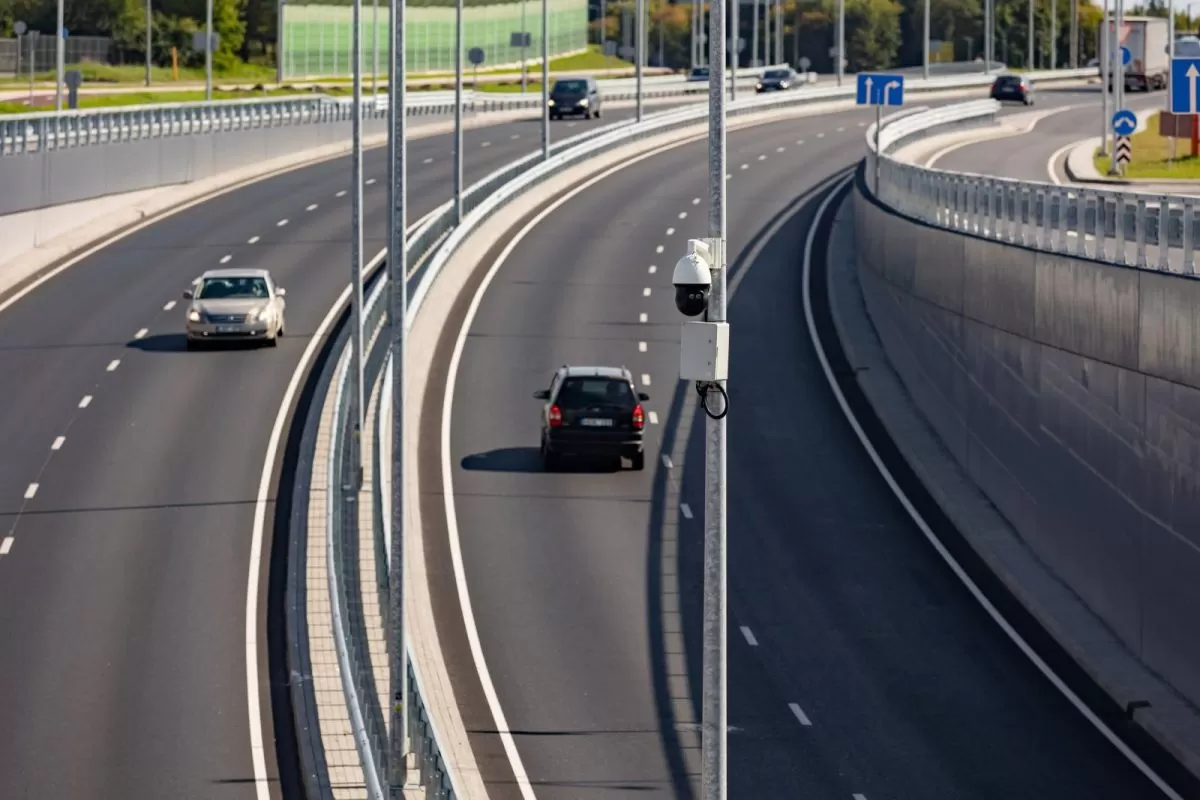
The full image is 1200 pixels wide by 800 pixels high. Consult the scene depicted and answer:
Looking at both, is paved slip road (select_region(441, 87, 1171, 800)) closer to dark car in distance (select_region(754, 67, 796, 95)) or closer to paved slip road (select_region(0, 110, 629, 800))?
paved slip road (select_region(0, 110, 629, 800))

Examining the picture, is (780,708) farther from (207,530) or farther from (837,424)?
(837,424)

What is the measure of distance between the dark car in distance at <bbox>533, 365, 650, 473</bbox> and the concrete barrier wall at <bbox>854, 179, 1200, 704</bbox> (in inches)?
224

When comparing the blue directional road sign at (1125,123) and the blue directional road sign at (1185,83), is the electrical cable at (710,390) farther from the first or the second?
the blue directional road sign at (1125,123)

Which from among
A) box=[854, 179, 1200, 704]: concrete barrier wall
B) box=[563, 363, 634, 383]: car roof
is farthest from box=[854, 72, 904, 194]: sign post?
box=[563, 363, 634, 383]: car roof

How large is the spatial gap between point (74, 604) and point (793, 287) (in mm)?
28028

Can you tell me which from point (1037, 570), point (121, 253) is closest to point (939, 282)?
point (1037, 570)

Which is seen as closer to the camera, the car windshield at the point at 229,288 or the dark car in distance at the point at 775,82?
the car windshield at the point at 229,288

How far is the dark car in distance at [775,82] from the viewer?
400ft

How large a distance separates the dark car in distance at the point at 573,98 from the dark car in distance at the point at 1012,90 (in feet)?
87.3

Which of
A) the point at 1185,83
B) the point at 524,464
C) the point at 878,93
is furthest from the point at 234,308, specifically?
the point at 1185,83

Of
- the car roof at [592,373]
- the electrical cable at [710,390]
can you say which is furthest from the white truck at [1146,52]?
the electrical cable at [710,390]

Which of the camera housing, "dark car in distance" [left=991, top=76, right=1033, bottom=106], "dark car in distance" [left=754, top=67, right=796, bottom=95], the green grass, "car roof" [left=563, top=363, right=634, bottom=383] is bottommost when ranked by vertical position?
"car roof" [left=563, top=363, right=634, bottom=383]

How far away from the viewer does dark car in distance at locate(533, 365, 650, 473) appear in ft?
114

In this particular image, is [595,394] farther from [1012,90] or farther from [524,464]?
[1012,90]
